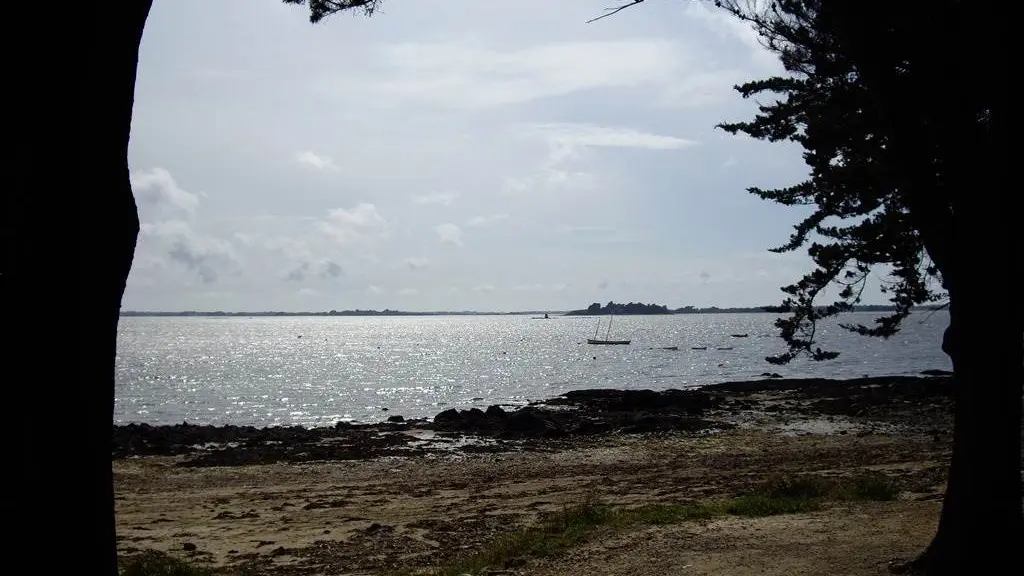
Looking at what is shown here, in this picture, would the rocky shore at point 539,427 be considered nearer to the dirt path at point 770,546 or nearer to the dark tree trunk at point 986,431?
the dirt path at point 770,546

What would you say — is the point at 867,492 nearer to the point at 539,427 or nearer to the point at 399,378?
the point at 539,427

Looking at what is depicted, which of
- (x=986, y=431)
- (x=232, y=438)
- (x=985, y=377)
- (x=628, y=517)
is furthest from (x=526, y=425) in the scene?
(x=985, y=377)

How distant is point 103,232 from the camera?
4059mm

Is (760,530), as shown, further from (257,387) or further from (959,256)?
A: (257,387)

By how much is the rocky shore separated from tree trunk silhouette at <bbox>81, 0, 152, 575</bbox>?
74.8 feet

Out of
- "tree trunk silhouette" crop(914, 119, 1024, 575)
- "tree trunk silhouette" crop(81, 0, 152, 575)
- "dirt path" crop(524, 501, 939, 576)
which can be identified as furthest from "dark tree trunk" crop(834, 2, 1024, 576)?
"tree trunk silhouette" crop(81, 0, 152, 575)

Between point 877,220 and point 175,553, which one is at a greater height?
point 877,220

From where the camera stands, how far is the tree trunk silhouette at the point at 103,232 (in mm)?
3938

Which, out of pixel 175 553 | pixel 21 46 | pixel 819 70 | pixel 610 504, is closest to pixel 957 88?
pixel 819 70

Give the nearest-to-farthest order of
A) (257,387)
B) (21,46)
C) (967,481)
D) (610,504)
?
(21,46) → (967,481) → (610,504) → (257,387)

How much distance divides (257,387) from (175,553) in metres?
55.8

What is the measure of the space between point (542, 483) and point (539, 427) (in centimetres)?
1418

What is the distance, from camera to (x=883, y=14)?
751 cm

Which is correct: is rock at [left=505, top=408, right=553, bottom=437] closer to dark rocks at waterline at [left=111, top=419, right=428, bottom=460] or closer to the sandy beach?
the sandy beach
